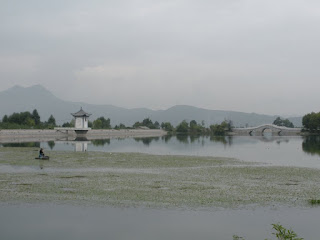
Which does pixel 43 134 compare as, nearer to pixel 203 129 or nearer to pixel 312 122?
pixel 312 122

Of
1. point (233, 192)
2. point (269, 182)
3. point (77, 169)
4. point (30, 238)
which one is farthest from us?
point (77, 169)

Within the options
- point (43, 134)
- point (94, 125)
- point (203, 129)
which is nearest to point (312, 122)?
point (203, 129)

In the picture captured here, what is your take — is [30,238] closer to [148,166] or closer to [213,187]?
[213,187]

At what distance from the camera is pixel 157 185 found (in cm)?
1755

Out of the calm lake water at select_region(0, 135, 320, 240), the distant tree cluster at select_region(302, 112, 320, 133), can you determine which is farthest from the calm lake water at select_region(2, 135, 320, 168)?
the distant tree cluster at select_region(302, 112, 320, 133)

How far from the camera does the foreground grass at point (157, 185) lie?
14516 mm

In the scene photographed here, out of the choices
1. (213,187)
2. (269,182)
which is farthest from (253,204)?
(269,182)

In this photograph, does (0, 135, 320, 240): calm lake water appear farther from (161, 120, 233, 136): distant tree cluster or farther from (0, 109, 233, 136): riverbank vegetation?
(161, 120, 233, 136): distant tree cluster

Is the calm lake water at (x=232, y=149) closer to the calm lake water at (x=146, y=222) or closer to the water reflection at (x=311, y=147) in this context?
the water reflection at (x=311, y=147)

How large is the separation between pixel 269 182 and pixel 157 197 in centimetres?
680

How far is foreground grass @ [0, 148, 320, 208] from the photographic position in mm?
14516

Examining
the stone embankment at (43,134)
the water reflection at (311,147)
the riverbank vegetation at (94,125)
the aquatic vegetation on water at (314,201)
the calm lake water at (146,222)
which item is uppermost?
the riverbank vegetation at (94,125)

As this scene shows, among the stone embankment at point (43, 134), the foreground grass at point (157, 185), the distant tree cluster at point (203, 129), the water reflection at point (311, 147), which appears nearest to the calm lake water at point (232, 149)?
the water reflection at point (311, 147)

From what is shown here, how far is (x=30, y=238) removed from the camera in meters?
10.6
